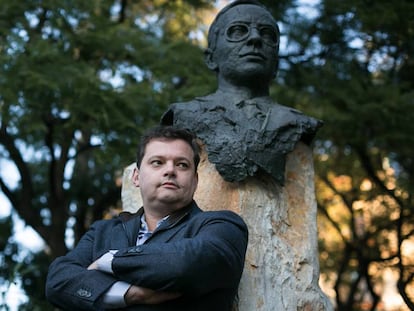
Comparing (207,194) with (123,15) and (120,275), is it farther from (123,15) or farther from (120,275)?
(123,15)

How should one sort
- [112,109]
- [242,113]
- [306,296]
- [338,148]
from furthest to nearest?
[338,148], [112,109], [242,113], [306,296]

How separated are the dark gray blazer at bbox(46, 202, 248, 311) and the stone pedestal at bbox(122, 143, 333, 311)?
72 centimetres

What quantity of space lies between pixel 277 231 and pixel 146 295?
136 cm

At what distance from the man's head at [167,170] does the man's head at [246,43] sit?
1122 millimetres

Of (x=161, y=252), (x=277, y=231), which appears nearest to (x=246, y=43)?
(x=277, y=231)

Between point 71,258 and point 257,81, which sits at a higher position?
point 257,81

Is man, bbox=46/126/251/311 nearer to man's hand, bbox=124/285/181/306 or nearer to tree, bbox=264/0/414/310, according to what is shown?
man's hand, bbox=124/285/181/306

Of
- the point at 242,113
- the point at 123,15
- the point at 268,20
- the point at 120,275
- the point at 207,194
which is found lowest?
the point at 120,275

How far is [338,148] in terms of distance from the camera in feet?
29.3

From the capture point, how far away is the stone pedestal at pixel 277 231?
3658 millimetres

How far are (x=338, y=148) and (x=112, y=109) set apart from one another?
3.46 meters

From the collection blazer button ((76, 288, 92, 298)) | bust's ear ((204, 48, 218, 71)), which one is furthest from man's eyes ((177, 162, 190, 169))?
bust's ear ((204, 48, 218, 71))

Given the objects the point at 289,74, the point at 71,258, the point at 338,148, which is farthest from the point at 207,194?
the point at 338,148

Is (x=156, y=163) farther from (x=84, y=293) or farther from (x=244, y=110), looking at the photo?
(x=244, y=110)
